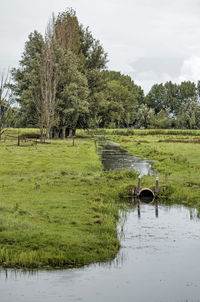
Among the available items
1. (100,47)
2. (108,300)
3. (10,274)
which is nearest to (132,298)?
(108,300)

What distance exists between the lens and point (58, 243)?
14.2m

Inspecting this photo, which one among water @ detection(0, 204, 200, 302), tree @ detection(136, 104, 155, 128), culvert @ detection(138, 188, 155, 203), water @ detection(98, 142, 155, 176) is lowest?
water @ detection(0, 204, 200, 302)

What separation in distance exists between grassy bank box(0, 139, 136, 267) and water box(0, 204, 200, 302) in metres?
0.61

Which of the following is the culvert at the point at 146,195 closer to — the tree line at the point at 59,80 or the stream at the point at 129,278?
the stream at the point at 129,278

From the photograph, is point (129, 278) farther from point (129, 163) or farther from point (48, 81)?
point (48, 81)

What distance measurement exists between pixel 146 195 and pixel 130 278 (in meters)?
12.1

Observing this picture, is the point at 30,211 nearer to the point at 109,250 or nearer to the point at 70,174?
the point at 109,250

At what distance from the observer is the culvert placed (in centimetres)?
2335

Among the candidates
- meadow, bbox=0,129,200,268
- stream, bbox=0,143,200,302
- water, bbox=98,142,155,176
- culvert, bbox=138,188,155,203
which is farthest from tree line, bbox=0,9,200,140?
stream, bbox=0,143,200,302

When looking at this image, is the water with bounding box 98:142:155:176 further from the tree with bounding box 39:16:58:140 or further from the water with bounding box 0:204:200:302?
the tree with bounding box 39:16:58:140

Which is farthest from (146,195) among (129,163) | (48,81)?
(48,81)

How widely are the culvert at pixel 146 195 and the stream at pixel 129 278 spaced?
6753mm

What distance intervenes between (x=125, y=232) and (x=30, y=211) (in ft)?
14.0

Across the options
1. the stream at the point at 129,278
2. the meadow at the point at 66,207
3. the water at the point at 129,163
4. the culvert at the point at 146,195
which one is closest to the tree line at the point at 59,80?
the water at the point at 129,163
